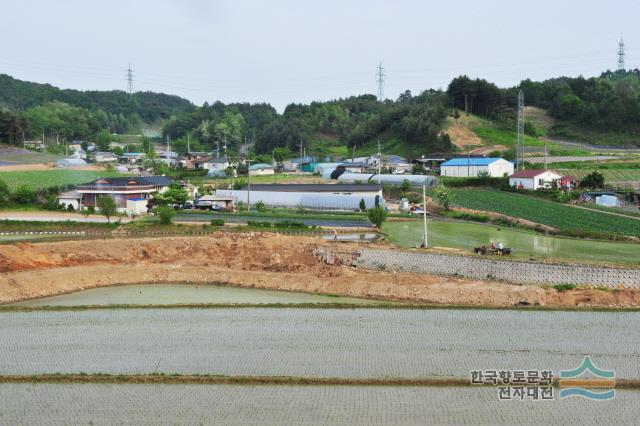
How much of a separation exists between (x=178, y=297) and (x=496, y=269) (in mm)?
9513

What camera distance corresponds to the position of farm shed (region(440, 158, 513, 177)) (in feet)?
152

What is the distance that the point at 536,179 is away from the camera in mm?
39750

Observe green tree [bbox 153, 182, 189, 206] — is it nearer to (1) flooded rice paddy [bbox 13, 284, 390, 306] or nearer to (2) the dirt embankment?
(2) the dirt embankment

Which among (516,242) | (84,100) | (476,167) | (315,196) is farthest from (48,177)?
(84,100)

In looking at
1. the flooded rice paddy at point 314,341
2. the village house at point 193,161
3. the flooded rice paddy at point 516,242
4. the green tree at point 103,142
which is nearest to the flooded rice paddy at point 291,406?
the flooded rice paddy at point 314,341

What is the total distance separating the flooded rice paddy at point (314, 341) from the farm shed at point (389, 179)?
2769 centimetres

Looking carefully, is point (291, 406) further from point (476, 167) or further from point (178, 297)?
point (476, 167)

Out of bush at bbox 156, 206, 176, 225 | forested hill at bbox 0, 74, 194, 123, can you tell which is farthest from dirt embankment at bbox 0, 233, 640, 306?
forested hill at bbox 0, 74, 194, 123

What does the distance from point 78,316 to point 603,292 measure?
13.1 meters

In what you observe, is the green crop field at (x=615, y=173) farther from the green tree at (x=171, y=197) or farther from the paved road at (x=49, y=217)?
the paved road at (x=49, y=217)

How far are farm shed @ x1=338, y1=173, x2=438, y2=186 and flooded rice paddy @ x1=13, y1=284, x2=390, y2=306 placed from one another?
23850 mm

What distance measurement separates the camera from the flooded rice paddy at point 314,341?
11.5m

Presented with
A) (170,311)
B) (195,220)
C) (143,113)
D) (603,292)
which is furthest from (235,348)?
(143,113)

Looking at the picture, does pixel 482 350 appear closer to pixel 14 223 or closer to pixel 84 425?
pixel 84 425
